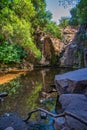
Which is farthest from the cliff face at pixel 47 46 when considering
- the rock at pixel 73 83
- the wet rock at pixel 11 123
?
the wet rock at pixel 11 123

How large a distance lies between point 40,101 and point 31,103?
0.33 meters

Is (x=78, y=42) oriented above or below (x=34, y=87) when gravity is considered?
above

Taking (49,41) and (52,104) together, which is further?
(49,41)

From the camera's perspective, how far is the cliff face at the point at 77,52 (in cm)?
1781

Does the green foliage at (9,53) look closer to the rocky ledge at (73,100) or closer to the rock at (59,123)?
the rocky ledge at (73,100)

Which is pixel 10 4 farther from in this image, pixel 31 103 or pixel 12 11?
pixel 31 103

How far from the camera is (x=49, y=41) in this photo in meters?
22.2

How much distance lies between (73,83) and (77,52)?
11.6m

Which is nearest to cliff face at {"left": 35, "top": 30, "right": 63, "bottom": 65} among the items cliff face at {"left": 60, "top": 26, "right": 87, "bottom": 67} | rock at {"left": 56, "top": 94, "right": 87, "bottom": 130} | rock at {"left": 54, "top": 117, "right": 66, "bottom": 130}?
cliff face at {"left": 60, "top": 26, "right": 87, "bottom": 67}

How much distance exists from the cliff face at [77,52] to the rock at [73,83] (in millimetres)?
8133

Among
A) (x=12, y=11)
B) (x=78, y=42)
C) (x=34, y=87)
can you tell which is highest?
(x=12, y=11)

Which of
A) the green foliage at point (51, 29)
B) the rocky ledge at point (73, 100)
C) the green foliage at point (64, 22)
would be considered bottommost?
the rocky ledge at point (73, 100)

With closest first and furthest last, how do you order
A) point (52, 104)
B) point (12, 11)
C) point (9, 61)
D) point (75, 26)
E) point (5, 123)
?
point (5, 123), point (52, 104), point (12, 11), point (9, 61), point (75, 26)

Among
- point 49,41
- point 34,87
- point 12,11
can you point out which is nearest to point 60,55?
point 49,41
